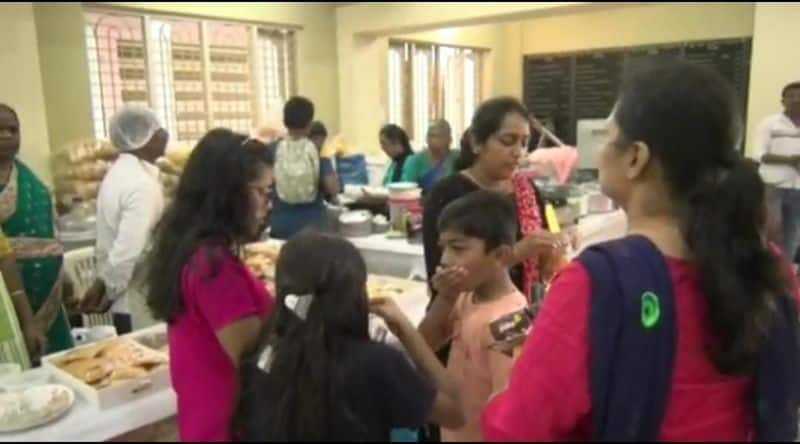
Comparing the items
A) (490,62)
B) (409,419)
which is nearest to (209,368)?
(409,419)

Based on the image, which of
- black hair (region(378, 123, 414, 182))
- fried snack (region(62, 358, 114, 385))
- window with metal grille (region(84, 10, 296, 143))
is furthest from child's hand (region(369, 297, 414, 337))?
black hair (region(378, 123, 414, 182))

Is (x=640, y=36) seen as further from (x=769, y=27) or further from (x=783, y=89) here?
(x=783, y=89)

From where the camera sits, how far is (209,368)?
33.6 inches

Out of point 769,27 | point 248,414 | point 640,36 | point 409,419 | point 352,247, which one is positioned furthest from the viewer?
point 640,36

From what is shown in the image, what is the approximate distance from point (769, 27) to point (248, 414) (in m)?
1.36

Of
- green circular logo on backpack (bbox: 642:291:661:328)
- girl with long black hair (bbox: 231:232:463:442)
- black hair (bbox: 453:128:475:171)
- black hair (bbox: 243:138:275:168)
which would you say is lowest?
girl with long black hair (bbox: 231:232:463:442)

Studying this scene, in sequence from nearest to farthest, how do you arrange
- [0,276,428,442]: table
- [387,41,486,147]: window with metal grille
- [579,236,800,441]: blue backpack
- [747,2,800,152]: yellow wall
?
[579,236,800,441]: blue backpack → [0,276,428,442]: table → [747,2,800,152]: yellow wall → [387,41,486,147]: window with metal grille

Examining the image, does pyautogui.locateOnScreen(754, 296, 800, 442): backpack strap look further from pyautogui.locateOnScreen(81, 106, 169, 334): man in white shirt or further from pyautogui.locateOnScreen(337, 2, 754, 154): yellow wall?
pyautogui.locateOnScreen(337, 2, 754, 154): yellow wall

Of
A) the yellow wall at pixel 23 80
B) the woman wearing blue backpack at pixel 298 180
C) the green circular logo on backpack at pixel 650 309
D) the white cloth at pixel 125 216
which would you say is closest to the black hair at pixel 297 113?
the woman wearing blue backpack at pixel 298 180

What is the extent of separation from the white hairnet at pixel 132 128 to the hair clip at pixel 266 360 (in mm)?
1675

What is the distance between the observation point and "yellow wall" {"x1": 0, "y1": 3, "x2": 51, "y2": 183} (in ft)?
4.65

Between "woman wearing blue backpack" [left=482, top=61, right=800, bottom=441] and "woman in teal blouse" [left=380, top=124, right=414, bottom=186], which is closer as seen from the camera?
"woman wearing blue backpack" [left=482, top=61, right=800, bottom=441]

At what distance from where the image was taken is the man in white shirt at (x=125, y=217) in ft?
6.53

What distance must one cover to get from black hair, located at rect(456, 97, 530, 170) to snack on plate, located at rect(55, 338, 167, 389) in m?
0.90
